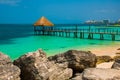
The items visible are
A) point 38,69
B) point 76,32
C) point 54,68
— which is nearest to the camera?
point 38,69

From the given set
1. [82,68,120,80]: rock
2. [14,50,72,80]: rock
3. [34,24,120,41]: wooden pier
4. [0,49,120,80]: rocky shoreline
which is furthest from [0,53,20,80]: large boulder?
[34,24,120,41]: wooden pier

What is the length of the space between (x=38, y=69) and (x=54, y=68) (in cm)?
72

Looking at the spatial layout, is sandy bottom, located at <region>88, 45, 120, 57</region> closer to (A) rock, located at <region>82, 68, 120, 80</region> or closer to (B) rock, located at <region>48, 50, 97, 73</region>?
(B) rock, located at <region>48, 50, 97, 73</region>

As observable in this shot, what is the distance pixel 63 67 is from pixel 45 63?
927mm

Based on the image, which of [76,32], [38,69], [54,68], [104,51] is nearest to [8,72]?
[38,69]

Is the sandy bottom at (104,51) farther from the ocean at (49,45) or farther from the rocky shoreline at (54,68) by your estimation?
the rocky shoreline at (54,68)

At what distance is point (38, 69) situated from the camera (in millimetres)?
7535

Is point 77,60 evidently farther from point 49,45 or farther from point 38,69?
point 49,45

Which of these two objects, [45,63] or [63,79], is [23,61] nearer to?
[45,63]

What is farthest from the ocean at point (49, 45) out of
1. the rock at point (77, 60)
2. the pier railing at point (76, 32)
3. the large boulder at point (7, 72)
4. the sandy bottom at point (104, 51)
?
the large boulder at point (7, 72)

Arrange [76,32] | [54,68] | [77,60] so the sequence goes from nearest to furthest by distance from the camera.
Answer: [54,68] < [77,60] < [76,32]

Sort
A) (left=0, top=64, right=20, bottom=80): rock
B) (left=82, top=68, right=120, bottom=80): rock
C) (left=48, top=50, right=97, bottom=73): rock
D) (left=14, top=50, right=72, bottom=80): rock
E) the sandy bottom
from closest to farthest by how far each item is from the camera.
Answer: (left=82, top=68, right=120, bottom=80): rock < (left=0, top=64, right=20, bottom=80): rock < (left=14, top=50, right=72, bottom=80): rock < (left=48, top=50, right=97, bottom=73): rock < the sandy bottom

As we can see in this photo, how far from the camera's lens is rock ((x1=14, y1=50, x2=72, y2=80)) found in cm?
754

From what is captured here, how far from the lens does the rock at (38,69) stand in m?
7.54
